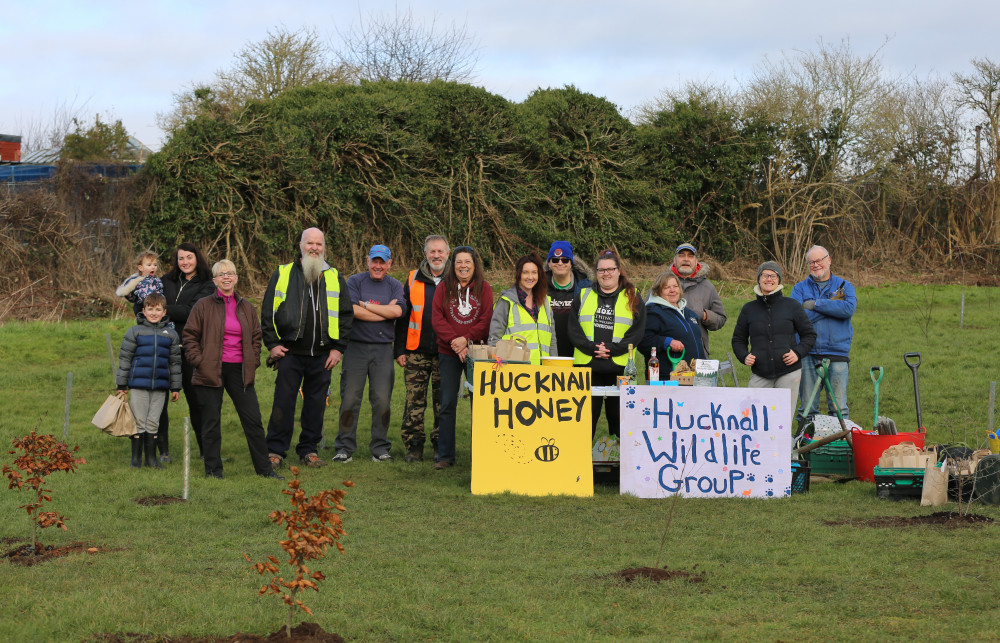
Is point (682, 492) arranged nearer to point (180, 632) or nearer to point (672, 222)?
point (180, 632)

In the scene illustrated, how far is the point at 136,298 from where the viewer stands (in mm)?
9172

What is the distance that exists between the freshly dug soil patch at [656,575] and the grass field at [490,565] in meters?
0.09

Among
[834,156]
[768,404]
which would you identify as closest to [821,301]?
[768,404]

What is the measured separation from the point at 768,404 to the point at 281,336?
14.4ft

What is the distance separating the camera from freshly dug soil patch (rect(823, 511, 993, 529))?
6.49 m

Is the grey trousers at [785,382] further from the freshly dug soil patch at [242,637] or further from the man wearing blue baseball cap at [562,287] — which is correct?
the freshly dug soil patch at [242,637]

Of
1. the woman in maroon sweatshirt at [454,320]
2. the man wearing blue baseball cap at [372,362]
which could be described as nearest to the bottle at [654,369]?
the woman in maroon sweatshirt at [454,320]

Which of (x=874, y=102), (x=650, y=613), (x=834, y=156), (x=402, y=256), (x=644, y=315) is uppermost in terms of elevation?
(x=874, y=102)

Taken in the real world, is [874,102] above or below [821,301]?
above

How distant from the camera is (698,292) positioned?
961 cm

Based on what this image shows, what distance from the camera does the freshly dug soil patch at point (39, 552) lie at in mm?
5660

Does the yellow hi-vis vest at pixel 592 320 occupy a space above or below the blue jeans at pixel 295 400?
above

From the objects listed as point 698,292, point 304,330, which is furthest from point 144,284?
point 698,292

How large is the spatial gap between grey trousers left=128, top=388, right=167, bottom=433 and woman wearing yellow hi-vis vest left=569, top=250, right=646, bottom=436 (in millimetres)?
3820
